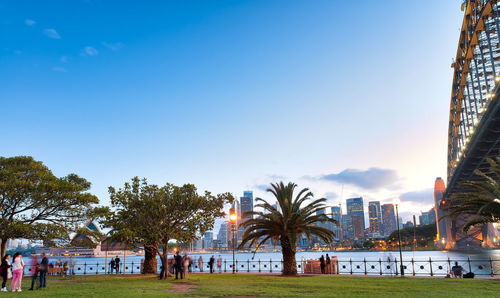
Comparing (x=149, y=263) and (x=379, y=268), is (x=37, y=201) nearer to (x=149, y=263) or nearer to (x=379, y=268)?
(x=149, y=263)

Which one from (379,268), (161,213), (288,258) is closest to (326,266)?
(288,258)

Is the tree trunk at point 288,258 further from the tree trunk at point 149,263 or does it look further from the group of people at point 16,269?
the group of people at point 16,269

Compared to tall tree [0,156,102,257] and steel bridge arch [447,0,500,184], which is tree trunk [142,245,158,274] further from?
steel bridge arch [447,0,500,184]

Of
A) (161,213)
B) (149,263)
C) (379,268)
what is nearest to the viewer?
(161,213)

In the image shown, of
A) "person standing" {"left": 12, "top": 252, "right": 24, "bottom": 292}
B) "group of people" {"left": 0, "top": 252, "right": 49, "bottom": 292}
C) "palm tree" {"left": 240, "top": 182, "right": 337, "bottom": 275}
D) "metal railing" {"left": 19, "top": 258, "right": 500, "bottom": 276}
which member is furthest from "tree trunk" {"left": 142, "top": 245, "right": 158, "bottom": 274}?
"person standing" {"left": 12, "top": 252, "right": 24, "bottom": 292}

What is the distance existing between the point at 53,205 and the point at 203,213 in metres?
11.2

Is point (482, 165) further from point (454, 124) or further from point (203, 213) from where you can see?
point (203, 213)

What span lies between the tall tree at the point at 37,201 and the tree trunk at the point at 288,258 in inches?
572

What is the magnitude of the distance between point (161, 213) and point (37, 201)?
9.13 meters

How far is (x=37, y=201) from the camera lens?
27.8 meters

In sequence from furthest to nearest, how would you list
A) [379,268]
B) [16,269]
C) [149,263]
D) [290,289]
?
[379,268]
[149,263]
[290,289]
[16,269]

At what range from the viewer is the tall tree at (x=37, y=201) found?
1021 inches

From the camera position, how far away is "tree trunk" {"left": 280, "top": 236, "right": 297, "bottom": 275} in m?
28.8

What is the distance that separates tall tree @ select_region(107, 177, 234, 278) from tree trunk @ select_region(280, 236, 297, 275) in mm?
6046
